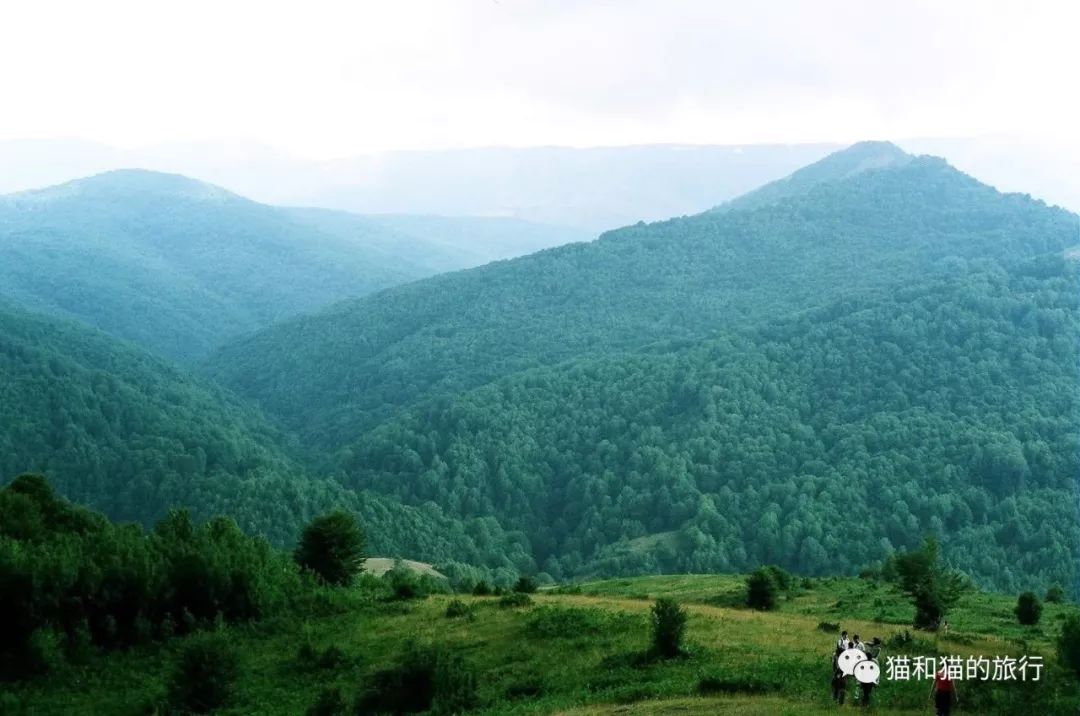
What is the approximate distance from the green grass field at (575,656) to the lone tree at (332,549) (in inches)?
207

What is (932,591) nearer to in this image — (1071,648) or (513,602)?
(1071,648)

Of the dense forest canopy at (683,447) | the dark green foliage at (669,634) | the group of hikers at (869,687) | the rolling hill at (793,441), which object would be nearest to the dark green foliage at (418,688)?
the dark green foliage at (669,634)

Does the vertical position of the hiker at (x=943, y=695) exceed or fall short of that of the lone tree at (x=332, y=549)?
it exceeds it

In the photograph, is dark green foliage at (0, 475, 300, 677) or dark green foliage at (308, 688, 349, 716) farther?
dark green foliage at (0, 475, 300, 677)

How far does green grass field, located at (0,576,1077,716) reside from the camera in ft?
73.2

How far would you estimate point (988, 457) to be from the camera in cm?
12094

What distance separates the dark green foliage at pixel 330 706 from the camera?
79.8ft

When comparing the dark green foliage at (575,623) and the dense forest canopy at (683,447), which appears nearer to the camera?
the dark green foliage at (575,623)

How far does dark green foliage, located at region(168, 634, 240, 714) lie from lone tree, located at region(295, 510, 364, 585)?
751 inches

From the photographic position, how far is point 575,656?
29.0 metres

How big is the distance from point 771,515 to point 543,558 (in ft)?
114

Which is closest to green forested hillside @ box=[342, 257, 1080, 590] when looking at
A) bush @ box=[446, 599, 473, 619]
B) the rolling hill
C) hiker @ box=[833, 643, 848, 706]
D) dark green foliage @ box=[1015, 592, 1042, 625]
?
the rolling hill

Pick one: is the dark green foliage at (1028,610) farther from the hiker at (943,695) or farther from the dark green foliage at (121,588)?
the dark green foliage at (121,588)

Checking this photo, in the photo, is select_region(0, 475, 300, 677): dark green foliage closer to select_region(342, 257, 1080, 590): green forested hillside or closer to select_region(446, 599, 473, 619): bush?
select_region(446, 599, 473, 619): bush
